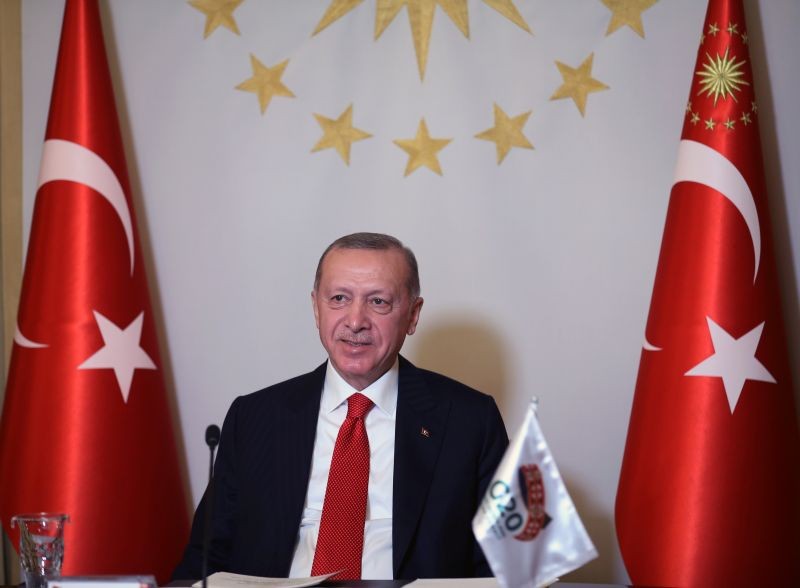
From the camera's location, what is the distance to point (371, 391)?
2.82 meters

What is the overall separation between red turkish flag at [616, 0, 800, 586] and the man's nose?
3.24ft

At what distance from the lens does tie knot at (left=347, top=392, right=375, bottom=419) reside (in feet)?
9.12

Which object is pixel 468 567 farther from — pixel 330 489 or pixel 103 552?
pixel 103 552

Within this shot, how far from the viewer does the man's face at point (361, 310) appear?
2.78 meters

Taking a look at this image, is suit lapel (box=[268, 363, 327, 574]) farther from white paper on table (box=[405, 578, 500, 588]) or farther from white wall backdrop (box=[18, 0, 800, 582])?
white wall backdrop (box=[18, 0, 800, 582])

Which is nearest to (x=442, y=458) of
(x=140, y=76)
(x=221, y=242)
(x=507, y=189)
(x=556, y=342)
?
(x=556, y=342)

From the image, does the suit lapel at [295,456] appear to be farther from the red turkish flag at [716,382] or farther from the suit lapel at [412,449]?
the red turkish flag at [716,382]

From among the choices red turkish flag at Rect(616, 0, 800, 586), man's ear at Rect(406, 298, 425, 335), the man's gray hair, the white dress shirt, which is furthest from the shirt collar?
red turkish flag at Rect(616, 0, 800, 586)

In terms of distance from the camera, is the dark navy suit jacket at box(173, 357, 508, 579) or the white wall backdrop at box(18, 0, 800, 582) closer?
the dark navy suit jacket at box(173, 357, 508, 579)

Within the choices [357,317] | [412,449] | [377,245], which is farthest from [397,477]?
[377,245]

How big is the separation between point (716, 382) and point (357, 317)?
115cm

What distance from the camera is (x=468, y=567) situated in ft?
8.87

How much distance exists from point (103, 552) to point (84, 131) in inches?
57.9

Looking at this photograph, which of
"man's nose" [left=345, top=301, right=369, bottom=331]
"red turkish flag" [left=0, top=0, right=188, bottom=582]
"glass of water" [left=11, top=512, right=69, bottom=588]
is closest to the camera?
"glass of water" [left=11, top=512, right=69, bottom=588]
